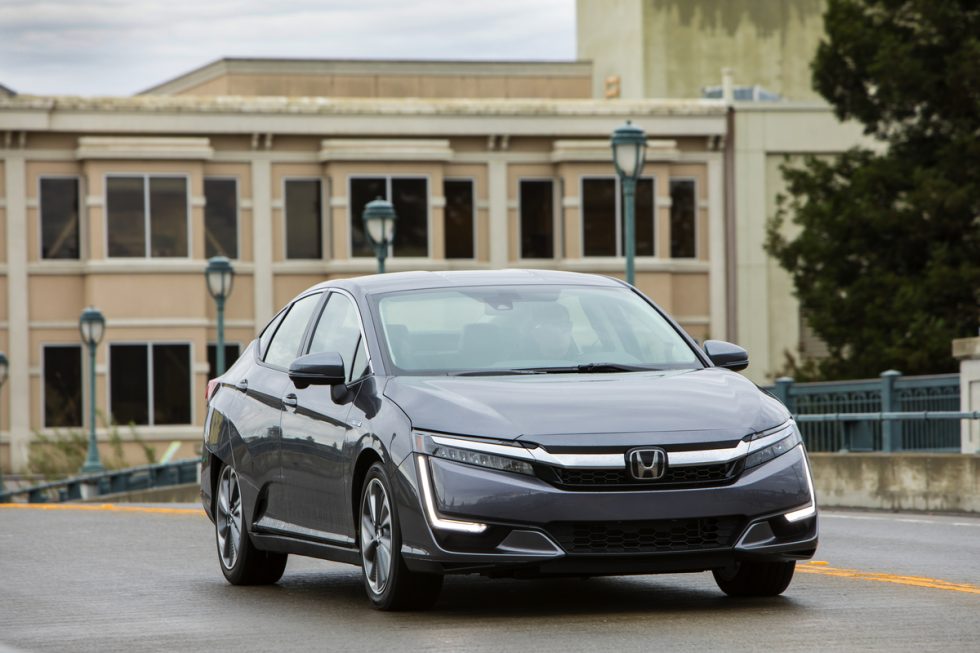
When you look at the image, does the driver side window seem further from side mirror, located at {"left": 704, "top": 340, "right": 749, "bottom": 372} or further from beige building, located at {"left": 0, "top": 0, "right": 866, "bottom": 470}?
beige building, located at {"left": 0, "top": 0, "right": 866, "bottom": 470}

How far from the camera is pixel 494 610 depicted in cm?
924

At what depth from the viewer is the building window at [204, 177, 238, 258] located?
1702 inches

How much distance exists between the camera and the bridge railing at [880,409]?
21.6 m

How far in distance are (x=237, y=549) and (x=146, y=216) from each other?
104ft

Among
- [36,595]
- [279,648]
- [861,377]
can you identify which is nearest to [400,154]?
[861,377]

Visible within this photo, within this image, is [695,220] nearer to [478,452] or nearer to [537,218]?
[537,218]

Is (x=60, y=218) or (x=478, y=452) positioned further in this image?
(x=60, y=218)

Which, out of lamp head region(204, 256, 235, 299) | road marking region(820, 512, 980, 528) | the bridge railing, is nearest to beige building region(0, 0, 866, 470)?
lamp head region(204, 256, 235, 299)

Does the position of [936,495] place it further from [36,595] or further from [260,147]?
[260,147]

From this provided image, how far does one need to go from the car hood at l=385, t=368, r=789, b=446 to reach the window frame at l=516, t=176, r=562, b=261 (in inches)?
1385

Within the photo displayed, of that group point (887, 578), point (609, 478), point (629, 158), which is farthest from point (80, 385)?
point (609, 478)

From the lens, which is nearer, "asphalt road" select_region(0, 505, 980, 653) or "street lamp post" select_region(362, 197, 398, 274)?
"asphalt road" select_region(0, 505, 980, 653)

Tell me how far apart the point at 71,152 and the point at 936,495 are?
26.4m

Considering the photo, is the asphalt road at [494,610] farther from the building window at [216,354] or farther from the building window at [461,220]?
the building window at [461,220]
